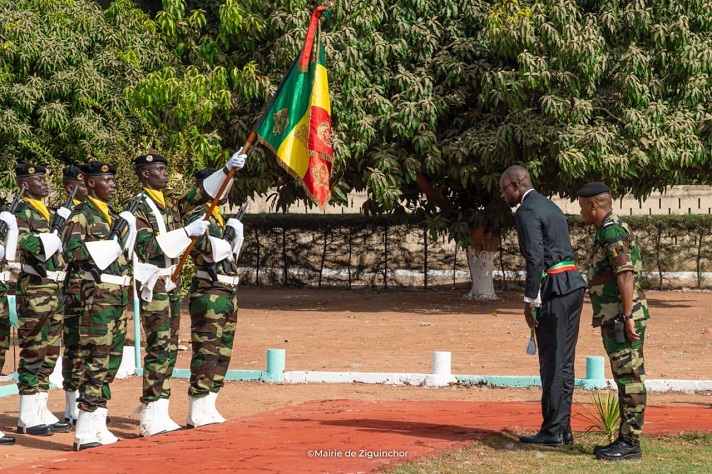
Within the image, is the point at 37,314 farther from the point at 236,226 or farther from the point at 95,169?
the point at 236,226

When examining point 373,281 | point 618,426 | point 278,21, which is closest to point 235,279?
point 618,426

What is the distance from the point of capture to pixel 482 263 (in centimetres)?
2419

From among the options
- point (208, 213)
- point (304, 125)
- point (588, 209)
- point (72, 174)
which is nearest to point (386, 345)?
point (72, 174)

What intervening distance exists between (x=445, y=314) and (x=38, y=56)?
8.80 metres

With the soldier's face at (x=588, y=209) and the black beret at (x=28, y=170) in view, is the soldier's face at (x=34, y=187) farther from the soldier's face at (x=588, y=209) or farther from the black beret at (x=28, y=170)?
the soldier's face at (x=588, y=209)

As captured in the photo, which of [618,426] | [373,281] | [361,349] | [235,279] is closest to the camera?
[618,426]

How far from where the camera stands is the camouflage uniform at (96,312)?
923 cm

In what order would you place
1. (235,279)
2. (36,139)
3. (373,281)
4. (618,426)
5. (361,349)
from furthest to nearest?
(373,281) < (36,139) < (361,349) < (235,279) < (618,426)

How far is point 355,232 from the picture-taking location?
27.9 meters

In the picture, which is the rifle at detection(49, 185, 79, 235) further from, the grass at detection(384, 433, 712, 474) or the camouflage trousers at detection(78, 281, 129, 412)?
the grass at detection(384, 433, 712, 474)

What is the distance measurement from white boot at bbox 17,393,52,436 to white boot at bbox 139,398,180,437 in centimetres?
103

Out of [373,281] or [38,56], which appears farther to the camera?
[373,281]

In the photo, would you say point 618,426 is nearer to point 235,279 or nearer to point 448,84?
point 235,279

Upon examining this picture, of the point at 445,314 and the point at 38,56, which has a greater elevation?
the point at 38,56
